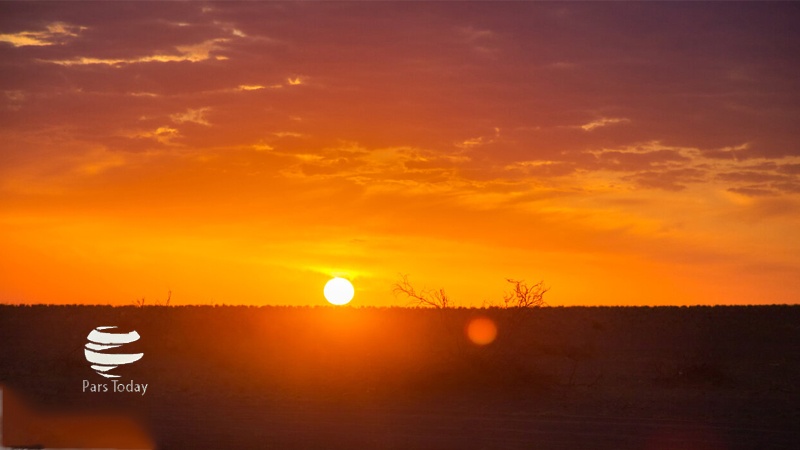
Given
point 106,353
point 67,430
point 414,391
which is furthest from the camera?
point 106,353

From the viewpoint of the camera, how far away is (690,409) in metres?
25.2

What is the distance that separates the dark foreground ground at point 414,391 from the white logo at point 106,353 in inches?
22.7

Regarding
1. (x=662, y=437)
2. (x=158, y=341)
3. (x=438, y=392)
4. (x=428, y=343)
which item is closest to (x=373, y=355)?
(x=428, y=343)

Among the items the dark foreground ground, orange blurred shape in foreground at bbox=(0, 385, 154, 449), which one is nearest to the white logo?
the dark foreground ground

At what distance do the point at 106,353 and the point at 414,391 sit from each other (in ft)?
47.7

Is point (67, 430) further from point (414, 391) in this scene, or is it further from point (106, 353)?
point (106, 353)

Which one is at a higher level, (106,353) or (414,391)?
(106,353)

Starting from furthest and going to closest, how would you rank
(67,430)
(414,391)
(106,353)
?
1. (106,353)
2. (414,391)
3. (67,430)

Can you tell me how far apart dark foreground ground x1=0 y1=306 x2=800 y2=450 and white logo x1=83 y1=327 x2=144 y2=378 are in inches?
22.7

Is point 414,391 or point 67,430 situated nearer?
point 67,430

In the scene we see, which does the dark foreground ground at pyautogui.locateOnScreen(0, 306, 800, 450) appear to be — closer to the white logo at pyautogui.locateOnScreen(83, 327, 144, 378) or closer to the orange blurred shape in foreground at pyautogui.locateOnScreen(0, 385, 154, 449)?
the orange blurred shape in foreground at pyautogui.locateOnScreen(0, 385, 154, 449)

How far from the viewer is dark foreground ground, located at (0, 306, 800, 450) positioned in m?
20.1

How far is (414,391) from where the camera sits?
91.8 feet

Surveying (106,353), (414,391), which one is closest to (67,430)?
(414,391)
